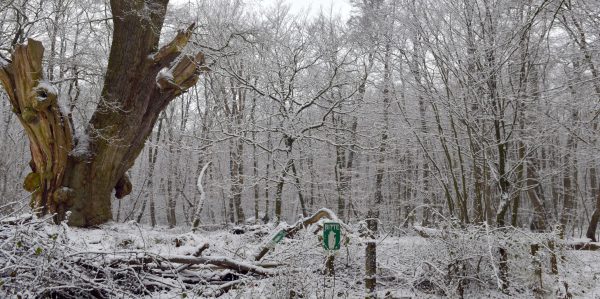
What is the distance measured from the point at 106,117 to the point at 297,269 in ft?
19.4

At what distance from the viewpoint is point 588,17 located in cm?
698

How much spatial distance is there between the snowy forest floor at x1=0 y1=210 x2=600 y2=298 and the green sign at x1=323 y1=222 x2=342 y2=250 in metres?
0.55

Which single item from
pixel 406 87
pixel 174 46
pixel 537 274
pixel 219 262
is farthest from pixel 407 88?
pixel 219 262

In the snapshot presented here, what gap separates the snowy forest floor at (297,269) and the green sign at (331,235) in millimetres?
546

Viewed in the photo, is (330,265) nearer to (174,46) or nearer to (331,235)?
(331,235)

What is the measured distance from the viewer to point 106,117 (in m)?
8.88

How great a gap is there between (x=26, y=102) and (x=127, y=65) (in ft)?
6.44

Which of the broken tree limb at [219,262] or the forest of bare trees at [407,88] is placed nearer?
the broken tree limb at [219,262]

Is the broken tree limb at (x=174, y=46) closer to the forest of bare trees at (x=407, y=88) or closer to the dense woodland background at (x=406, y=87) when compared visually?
the forest of bare trees at (x=407, y=88)

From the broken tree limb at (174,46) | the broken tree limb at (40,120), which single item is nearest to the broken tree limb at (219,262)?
the broken tree limb at (40,120)

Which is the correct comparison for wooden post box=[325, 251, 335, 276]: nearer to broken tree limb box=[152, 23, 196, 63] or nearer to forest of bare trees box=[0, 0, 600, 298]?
forest of bare trees box=[0, 0, 600, 298]

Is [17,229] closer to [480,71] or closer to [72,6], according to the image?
[480,71]

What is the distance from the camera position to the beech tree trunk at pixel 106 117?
8.67 metres

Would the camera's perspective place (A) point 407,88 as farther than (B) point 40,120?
Yes
